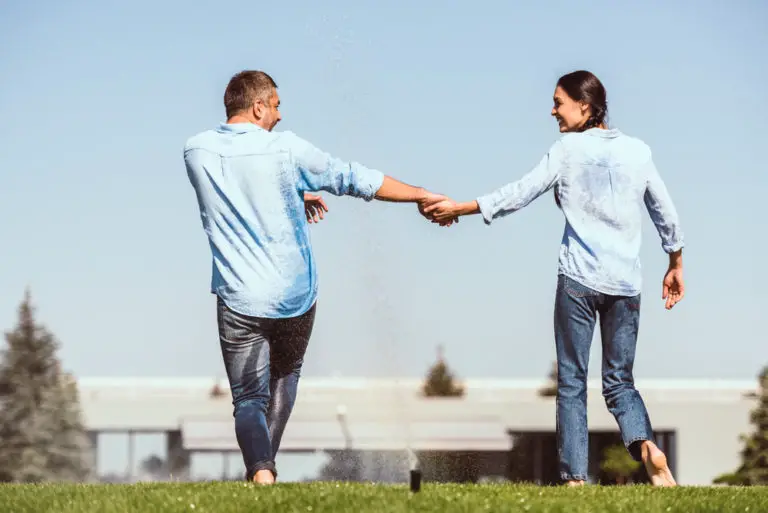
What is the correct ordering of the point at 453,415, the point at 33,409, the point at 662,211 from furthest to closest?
1. the point at 453,415
2. the point at 33,409
3. the point at 662,211

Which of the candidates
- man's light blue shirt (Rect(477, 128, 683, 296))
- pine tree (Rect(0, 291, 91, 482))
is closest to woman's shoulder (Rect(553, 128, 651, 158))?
man's light blue shirt (Rect(477, 128, 683, 296))

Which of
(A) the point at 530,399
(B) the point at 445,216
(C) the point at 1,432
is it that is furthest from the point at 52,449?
(B) the point at 445,216

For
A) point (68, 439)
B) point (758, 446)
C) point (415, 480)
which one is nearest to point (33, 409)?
point (68, 439)

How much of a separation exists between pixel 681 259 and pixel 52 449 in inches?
1343

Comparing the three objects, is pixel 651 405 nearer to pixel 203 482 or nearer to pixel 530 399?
pixel 530 399

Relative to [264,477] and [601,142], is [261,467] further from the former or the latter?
[601,142]

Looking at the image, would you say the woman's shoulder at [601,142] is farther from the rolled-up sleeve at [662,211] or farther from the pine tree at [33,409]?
the pine tree at [33,409]

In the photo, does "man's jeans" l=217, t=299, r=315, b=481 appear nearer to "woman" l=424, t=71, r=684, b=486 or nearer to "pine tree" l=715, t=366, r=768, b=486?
"woman" l=424, t=71, r=684, b=486

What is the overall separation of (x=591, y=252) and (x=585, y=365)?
68cm

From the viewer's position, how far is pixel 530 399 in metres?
45.3

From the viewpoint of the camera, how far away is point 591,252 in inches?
292

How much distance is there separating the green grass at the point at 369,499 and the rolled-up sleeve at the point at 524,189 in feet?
5.55

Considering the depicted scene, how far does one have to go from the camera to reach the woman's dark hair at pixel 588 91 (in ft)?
25.1

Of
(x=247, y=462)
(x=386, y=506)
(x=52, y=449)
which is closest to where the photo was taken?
(x=386, y=506)
